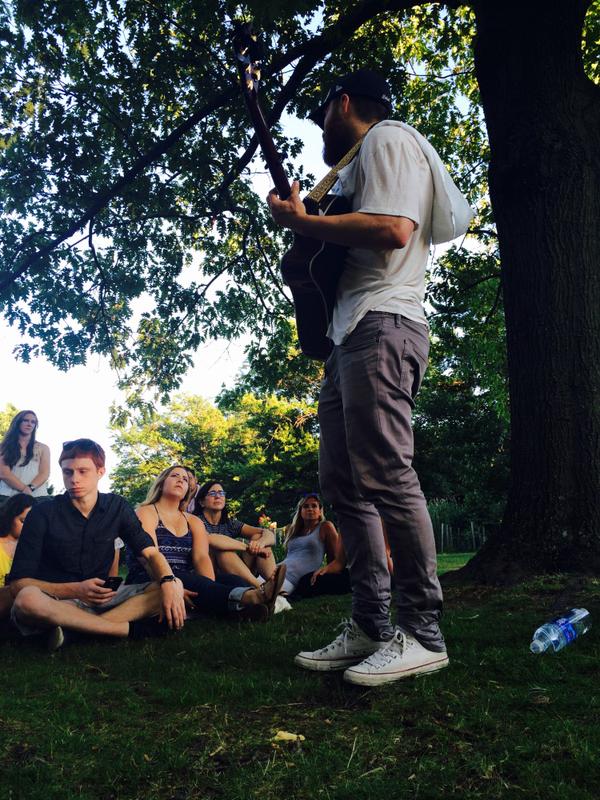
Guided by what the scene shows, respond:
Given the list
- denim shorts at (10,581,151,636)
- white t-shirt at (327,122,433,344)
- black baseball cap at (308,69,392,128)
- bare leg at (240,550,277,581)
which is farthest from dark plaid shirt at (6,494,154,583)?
black baseball cap at (308,69,392,128)

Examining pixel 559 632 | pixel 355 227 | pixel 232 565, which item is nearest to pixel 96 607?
pixel 232 565

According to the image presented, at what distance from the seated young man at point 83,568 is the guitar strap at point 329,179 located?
8.32 ft

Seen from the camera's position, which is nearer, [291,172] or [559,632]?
[559,632]

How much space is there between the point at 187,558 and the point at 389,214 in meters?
3.87

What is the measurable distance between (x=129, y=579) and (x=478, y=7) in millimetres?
6238

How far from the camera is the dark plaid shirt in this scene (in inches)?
171

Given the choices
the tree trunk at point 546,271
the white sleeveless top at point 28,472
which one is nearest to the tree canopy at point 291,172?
the tree trunk at point 546,271

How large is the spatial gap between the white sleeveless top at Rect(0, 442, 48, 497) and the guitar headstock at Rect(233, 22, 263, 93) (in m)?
6.01

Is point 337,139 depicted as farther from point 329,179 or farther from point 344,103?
point 329,179

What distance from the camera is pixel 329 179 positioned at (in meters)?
3.11

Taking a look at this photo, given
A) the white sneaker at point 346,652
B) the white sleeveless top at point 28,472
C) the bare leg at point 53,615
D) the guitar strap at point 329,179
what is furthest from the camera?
the white sleeveless top at point 28,472

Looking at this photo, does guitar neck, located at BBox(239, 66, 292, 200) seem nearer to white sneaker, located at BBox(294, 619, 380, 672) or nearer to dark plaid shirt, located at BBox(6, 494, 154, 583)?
white sneaker, located at BBox(294, 619, 380, 672)

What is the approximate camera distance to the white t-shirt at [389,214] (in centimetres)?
282

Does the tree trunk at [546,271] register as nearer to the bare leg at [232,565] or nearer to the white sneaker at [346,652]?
the bare leg at [232,565]
